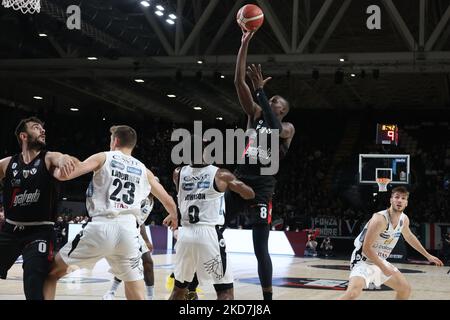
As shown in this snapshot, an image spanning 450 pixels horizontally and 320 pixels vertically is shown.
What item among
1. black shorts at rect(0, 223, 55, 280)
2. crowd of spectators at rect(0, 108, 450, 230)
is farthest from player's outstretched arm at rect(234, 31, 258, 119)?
crowd of spectators at rect(0, 108, 450, 230)

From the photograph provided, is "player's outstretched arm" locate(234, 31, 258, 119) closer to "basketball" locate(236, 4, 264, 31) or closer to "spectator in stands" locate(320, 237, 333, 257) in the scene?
"basketball" locate(236, 4, 264, 31)

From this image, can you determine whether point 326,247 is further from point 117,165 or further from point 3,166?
point 3,166

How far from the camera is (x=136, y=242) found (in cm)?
532

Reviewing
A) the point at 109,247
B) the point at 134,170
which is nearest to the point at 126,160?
the point at 134,170

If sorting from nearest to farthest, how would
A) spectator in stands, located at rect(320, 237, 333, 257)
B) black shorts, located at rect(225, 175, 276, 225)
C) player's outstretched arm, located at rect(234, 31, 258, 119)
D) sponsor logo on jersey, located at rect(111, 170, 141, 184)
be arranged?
sponsor logo on jersey, located at rect(111, 170, 141, 184) < player's outstretched arm, located at rect(234, 31, 258, 119) < black shorts, located at rect(225, 175, 276, 225) < spectator in stands, located at rect(320, 237, 333, 257)

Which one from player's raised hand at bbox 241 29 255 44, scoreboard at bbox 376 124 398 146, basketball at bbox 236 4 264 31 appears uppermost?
scoreboard at bbox 376 124 398 146

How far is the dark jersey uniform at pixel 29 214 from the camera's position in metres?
5.18

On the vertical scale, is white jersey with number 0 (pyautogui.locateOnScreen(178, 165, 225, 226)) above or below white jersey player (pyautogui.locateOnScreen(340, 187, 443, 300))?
above

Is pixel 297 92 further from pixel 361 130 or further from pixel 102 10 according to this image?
pixel 102 10

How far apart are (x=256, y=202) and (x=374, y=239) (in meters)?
1.26

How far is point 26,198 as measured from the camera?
5277 millimetres

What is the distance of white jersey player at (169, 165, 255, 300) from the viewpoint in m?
5.51
